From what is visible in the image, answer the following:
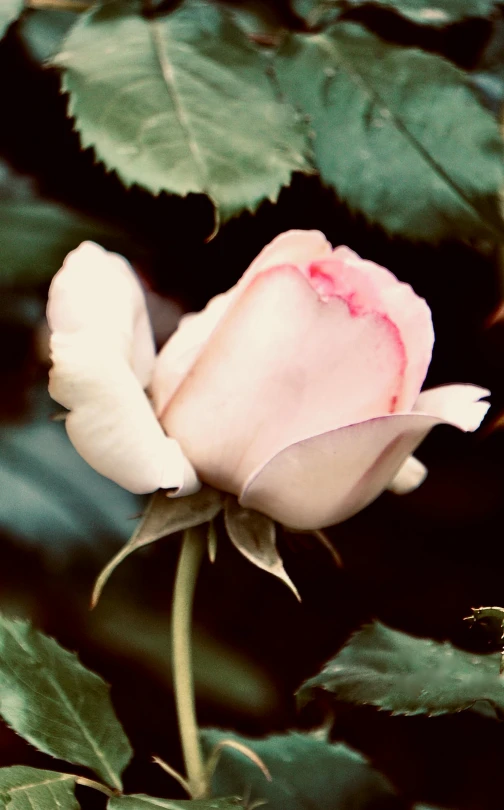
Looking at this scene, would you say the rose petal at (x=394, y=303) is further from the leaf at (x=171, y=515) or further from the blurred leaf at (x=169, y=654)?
the blurred leaf at (x=169, y=654)

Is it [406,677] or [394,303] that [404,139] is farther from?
[406,677]

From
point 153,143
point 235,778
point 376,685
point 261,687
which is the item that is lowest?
point 261,687

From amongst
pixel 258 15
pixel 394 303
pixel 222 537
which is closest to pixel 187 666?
pixel 394 303

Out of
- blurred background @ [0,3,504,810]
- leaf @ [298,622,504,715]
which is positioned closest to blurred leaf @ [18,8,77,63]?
blurred background @ [0,3,504,810]

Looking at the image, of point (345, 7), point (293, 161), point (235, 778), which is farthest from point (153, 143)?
point (235, 778)

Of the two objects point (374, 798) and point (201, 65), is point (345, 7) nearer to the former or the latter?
point (201, 65)

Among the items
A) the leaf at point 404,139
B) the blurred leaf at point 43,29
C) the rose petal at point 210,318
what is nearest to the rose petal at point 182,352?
the rose petal at point 210,318

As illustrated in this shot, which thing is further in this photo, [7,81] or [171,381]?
[7,81]
